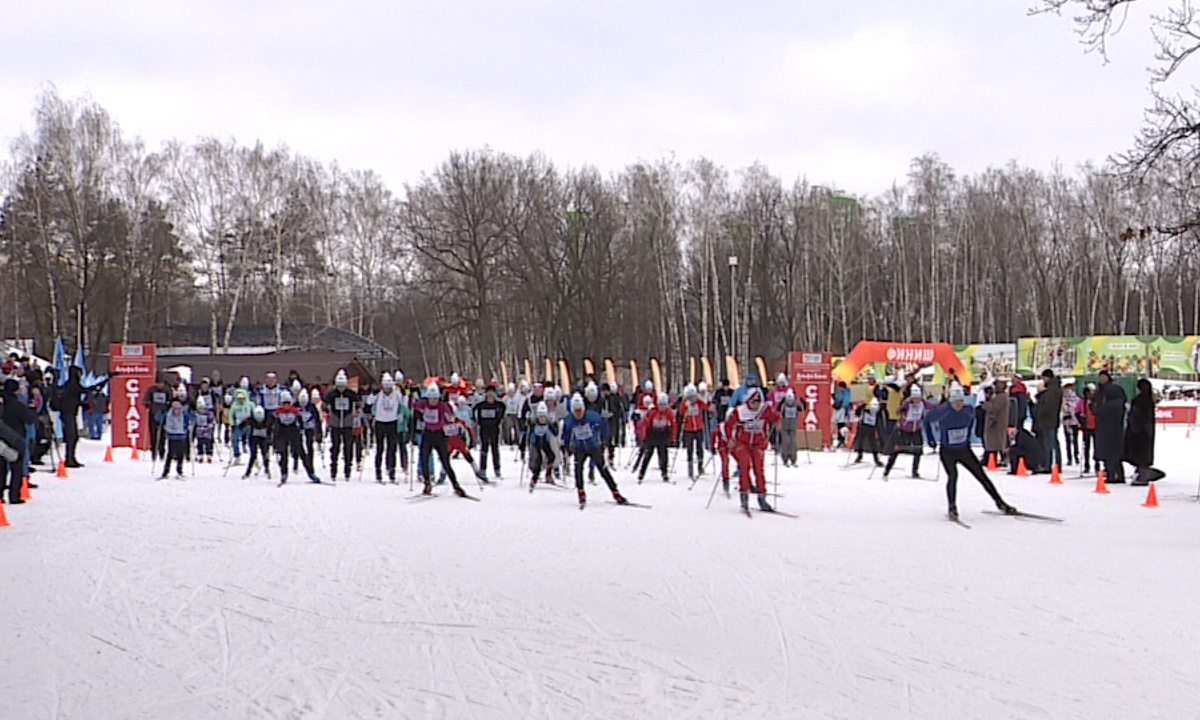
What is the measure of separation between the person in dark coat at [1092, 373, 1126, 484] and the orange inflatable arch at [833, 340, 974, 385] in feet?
42.1

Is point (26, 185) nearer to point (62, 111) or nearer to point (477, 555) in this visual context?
point (62, 111)

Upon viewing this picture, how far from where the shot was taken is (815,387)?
29.9m

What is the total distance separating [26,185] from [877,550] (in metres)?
41.2

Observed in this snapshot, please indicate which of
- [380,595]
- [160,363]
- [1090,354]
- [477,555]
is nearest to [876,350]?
[1090,354]

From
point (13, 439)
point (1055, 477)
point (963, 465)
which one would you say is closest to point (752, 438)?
point (963, 465)

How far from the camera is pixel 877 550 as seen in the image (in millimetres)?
11586

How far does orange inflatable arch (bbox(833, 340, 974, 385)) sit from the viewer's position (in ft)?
105

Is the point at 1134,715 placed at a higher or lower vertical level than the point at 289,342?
lower

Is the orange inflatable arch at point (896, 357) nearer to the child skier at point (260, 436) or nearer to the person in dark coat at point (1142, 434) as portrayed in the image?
the person in dark coat at point (1142, 434)

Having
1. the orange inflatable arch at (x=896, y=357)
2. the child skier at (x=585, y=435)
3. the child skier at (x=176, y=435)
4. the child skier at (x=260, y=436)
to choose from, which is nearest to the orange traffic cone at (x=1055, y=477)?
the child skier at (x=585, y=435)

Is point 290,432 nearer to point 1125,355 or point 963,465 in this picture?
point 963,465

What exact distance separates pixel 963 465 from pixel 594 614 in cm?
748

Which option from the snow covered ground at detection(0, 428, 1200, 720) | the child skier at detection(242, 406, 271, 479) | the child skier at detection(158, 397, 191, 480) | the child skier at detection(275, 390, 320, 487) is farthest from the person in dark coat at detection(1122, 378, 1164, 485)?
the child skier at detection(158, 397, 191, 480)

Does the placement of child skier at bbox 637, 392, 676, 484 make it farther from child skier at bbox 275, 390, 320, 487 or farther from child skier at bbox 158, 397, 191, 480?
child skier at bbox 158, 397, 191, 480
